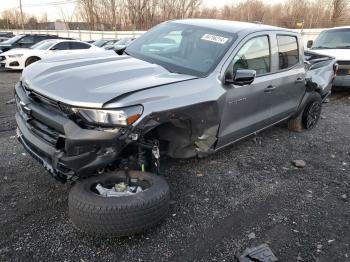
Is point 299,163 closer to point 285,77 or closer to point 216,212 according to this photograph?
point 285,77

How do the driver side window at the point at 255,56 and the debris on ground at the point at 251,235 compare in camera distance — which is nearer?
the debris on ground at the point at 251,235

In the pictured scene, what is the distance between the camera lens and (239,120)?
13.1 ft

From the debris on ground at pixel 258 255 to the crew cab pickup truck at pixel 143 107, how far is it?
0.76m

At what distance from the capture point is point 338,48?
31.4 ft

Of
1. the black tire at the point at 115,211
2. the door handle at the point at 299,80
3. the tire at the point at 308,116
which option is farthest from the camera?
the tire at the point at 308,116

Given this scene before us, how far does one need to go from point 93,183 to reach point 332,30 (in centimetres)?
988

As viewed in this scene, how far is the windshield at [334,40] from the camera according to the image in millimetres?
9672

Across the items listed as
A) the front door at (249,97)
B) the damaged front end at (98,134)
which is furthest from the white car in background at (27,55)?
the damaged front end at (98,134)

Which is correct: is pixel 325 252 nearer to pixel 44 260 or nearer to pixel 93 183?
pixel 93 183

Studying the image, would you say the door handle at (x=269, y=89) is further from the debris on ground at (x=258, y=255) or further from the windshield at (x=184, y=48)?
the debris on ground at (x=258, y=255)

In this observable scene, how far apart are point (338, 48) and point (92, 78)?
28.5 ft

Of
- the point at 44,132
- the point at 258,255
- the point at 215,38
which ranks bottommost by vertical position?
the point at 258,255

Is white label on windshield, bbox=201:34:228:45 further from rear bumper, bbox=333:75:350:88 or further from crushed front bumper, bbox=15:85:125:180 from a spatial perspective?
rear bumper, bbox=333:75:350:88

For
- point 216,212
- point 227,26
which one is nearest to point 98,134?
point 216,212
